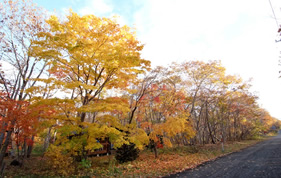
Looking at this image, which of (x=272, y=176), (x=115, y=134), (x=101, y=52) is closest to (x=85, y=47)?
(x=101, y=52)

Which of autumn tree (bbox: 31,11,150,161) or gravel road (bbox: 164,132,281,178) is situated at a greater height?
autumn tree (bbox: 31,11,150,161)

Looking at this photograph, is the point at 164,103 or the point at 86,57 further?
the point at 164,103

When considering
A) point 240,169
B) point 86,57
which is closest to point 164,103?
point 240,169

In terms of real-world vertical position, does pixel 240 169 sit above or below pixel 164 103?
below

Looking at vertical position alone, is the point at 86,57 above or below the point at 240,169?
above

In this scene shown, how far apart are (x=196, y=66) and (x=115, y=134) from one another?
12.0m

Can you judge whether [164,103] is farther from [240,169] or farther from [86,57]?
[86,57]

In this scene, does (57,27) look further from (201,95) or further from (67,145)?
(201,95)

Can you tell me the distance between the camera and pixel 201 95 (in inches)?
727

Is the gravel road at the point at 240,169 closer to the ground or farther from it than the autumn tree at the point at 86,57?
closer to the ground

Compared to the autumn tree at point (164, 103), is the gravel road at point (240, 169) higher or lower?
lower

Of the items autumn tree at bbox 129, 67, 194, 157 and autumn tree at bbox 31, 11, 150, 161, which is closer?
autumn tree at bbox 31, 11, 150, 161

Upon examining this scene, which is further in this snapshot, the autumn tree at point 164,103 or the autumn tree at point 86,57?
the autumn tree at point 164,103

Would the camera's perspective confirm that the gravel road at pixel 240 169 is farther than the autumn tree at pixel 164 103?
No
